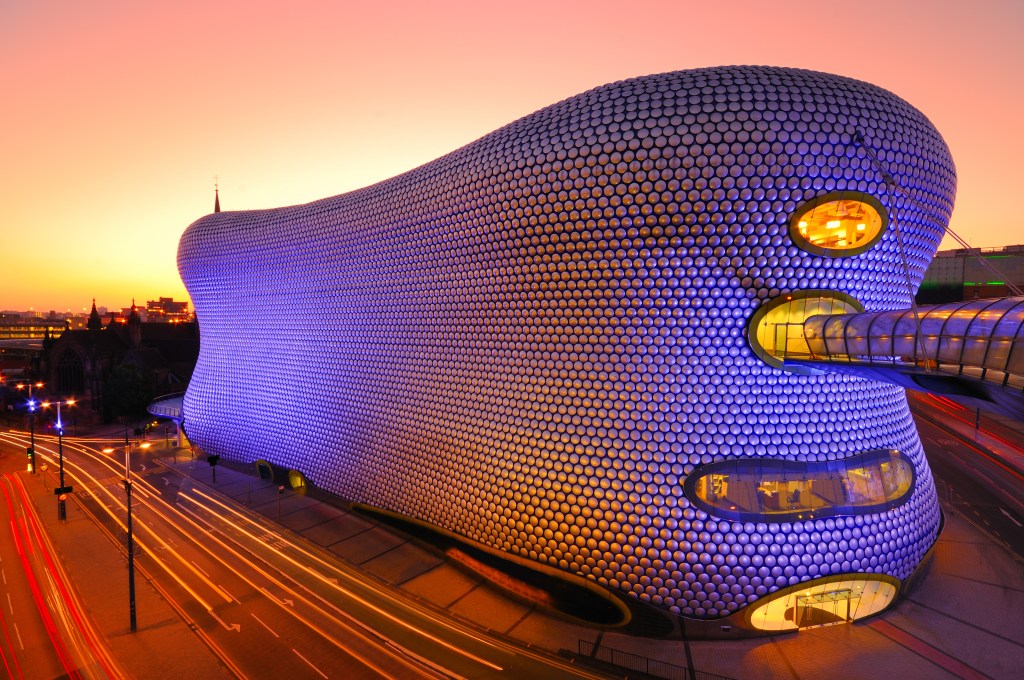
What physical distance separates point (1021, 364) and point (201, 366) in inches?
1509

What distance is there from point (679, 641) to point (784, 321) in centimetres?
957

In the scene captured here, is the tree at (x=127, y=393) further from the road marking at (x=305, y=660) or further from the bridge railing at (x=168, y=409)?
the road marking at (x=305, y=660)

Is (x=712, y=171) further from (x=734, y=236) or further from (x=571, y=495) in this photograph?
(x=571, y=495)

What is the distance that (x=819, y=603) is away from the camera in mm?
14117

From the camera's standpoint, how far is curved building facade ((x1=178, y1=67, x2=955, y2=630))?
13.6m

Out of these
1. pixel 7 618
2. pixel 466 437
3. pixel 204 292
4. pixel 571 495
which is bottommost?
pixel 7 618

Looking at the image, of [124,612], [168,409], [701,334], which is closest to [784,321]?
[701,334]

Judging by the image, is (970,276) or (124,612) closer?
(124,612)

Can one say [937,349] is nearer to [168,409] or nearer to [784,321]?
[784,321]

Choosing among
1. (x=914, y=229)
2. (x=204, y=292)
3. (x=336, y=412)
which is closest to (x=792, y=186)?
(x=914, y=229)

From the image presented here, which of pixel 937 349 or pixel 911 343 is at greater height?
pixel 911 343

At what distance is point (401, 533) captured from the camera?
20781mm

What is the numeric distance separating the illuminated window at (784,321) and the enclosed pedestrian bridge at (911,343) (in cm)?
3

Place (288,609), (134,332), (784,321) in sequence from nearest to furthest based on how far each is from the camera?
(784,321), (288,609), (134,332)
